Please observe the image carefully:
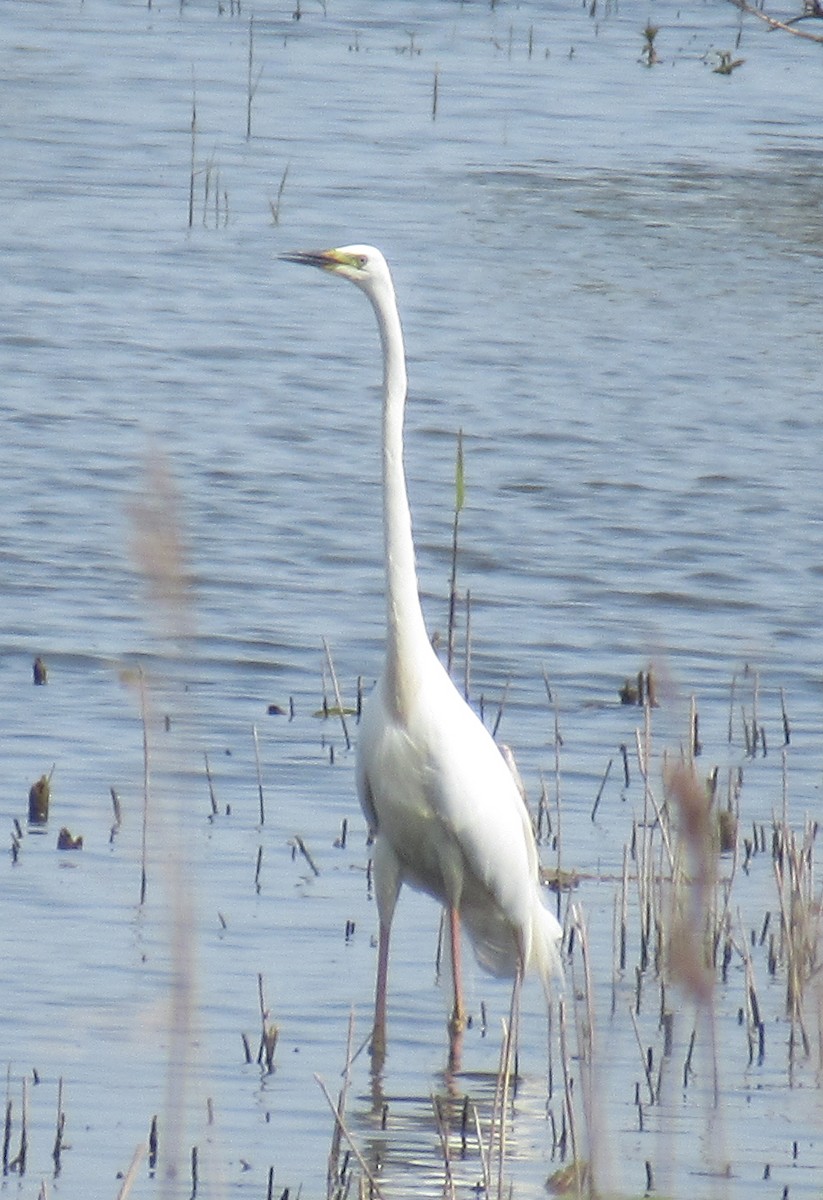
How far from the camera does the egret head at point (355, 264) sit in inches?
219

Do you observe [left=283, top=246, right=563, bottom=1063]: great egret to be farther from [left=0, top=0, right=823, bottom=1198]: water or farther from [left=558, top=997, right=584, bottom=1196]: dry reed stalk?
[left=558, top=997, right=584, bottom=1196]: dry reed stalk

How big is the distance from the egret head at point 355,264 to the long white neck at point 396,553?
0.12 ft

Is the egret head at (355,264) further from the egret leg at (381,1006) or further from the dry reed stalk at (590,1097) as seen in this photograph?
the dry reed stalk at (590,1097)

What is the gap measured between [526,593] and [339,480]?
2027 millimetres

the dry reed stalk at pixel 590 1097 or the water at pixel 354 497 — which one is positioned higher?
the dry reed stalk at pixel 590 1097

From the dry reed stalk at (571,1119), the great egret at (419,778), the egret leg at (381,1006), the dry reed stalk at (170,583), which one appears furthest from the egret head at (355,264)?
the dry reed stalk at (170,583)

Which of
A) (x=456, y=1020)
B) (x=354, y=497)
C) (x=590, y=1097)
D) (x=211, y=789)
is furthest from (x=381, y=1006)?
(x=354, y=497)

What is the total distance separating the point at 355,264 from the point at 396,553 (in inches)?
27.1

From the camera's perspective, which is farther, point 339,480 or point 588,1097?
point 339,480

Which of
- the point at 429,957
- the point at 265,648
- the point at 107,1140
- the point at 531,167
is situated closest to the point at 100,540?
the point at 265,648

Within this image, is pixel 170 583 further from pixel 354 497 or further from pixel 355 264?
pixel 354 497

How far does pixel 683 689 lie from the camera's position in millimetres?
8750

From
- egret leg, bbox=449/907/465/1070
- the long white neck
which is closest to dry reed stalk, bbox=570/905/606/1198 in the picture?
egret leg, bbox=449/907/465/1070

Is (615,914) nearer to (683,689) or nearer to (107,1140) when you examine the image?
(107,1140)
